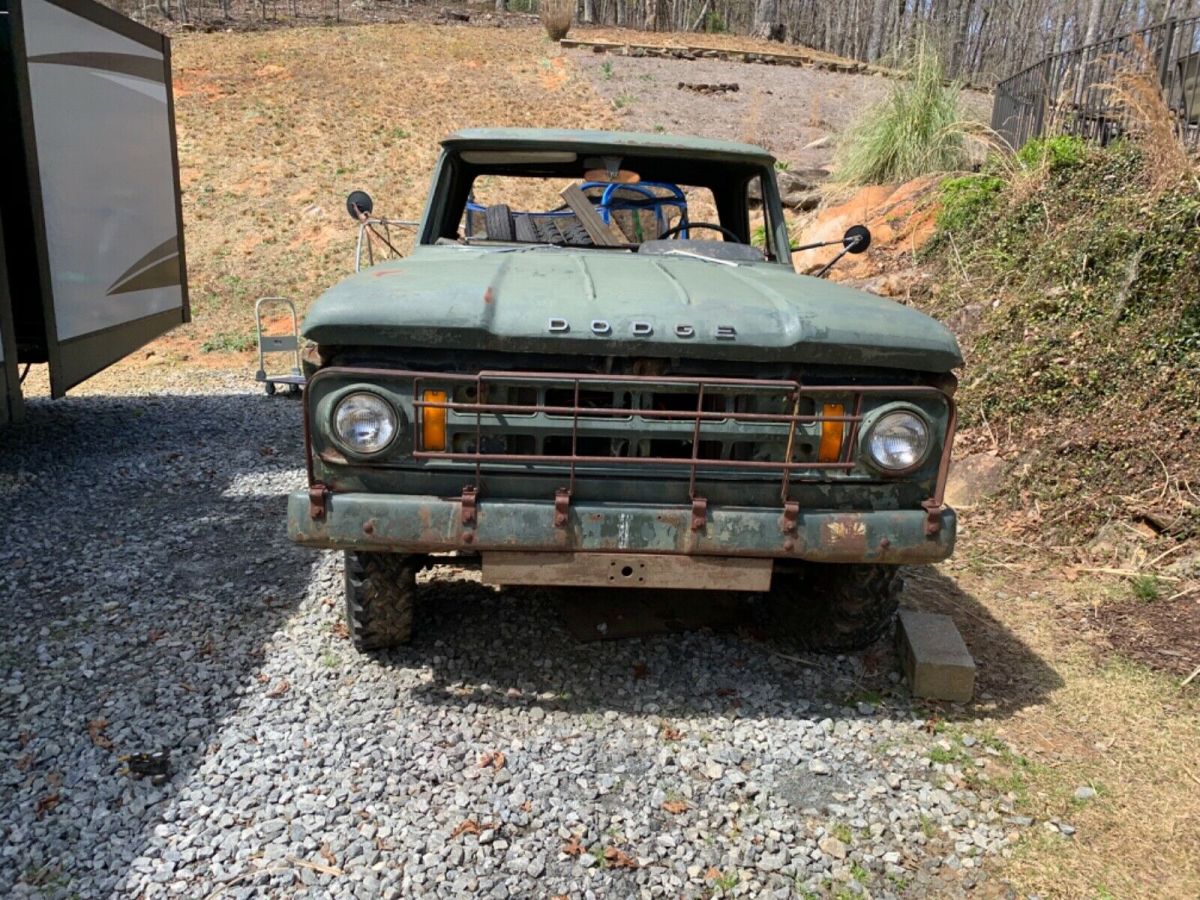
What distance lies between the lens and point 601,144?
4.26 metres

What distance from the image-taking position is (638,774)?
283 cm

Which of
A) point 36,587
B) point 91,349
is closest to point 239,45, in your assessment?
point 91,349

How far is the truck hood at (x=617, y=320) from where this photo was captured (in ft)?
8.79

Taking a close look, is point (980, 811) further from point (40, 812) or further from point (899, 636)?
point (40, 812)

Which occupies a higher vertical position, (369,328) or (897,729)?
(369,328)

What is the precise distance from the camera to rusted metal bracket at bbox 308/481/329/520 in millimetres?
2730

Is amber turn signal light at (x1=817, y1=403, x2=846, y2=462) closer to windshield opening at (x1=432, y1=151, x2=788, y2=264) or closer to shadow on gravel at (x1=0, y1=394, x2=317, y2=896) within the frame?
windshield opening at (x1=432, y1=151, x2=788, y2=264)

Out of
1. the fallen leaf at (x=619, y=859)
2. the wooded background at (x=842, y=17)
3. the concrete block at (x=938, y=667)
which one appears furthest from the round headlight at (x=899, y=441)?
the wooded background at (x=842, y=17)

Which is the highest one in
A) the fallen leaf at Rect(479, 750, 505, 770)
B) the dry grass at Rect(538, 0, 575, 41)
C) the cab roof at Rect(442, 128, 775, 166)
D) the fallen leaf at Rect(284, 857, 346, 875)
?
the dry grass at Rect(538, 0, 575, 41)

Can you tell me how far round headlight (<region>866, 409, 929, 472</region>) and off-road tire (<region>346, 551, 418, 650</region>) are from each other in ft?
5.33

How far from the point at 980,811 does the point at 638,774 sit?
1025mm

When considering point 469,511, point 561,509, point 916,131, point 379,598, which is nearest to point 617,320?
point 561,509

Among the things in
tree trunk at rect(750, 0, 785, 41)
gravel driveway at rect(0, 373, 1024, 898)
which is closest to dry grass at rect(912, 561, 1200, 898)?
gravel driveway at rect(0, 373, 1024, 898)

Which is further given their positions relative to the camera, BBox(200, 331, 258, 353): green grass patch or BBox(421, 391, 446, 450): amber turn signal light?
BBox(200, 331, 258, 353): green grass patch
